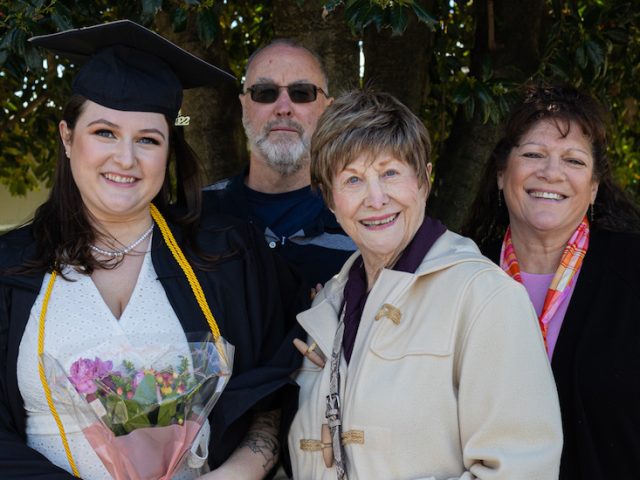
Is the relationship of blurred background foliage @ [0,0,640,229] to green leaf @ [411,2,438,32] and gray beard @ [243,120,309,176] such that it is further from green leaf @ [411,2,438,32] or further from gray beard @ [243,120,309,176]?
gray beard @ [243,120,309,176]

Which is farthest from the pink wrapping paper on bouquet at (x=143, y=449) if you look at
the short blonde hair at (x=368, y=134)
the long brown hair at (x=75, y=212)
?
the short blonde hair at (x=368, y=134)

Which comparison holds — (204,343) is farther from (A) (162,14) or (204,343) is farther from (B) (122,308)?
(A) (162,14)

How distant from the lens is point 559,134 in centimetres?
321

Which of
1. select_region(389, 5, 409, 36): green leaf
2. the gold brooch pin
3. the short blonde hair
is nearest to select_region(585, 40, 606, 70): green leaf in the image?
select_region(389, 5, 409, 36): green leaf

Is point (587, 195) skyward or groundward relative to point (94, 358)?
skyward

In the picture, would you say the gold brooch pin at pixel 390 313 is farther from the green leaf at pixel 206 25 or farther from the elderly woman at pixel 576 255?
the green leaf at pixel 206 25

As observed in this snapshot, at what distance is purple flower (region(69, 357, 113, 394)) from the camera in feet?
7.56

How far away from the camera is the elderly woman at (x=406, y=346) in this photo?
227 centimetres

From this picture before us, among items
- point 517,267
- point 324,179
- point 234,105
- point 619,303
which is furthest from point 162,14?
point 619,303

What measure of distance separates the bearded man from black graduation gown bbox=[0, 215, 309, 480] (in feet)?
1.96

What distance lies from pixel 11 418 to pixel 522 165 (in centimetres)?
205

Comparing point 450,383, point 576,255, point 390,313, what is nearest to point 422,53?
point 576,255

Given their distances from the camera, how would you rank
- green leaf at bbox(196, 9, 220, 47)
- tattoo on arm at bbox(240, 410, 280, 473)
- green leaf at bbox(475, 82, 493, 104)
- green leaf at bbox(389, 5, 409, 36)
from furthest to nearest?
1. green leaf at bbox(475, 82, 493, 104)
2. green leaf at bbox(196, 9, 220, 47)
3. green leaf at bbox(389, 5, 409, 36)
4. tattoo on arm at bbox(240, 410, 280, 473)

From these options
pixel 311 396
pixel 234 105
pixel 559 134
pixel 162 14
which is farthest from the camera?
pixel 234 105
